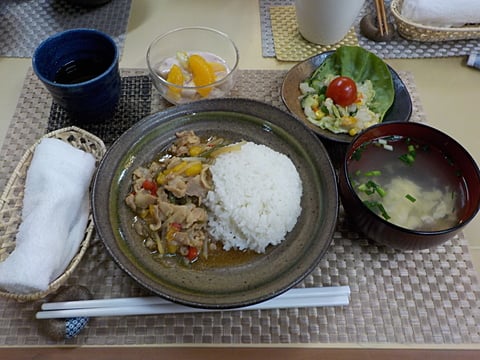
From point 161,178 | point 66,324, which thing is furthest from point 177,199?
point 66,324

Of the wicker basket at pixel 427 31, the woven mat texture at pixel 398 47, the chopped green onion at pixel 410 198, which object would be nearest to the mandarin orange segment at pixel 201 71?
the woven mat texture at pixel 398 47

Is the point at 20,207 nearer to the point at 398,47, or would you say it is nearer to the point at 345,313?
the point at 345,313

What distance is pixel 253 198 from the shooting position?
1.56 m

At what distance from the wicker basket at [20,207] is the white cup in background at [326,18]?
130 cm

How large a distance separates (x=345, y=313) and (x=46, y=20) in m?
2.32

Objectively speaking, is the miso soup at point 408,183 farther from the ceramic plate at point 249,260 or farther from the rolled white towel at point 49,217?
the rolled white towel at point 49,217

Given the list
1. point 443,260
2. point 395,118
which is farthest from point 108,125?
point 443,260

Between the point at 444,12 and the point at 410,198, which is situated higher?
the point at 444,12

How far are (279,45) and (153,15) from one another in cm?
81

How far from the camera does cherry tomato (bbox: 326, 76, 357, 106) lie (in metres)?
1.90

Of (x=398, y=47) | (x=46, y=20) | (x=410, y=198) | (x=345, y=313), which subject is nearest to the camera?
(x=345, y=313)

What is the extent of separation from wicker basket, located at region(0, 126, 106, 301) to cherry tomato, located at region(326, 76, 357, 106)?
105cm

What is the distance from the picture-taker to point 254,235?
4.84 ft

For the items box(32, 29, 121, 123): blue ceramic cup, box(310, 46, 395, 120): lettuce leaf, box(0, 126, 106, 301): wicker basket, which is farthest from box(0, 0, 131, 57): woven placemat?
box(310, 46, 395, 120): lettuce leaf
